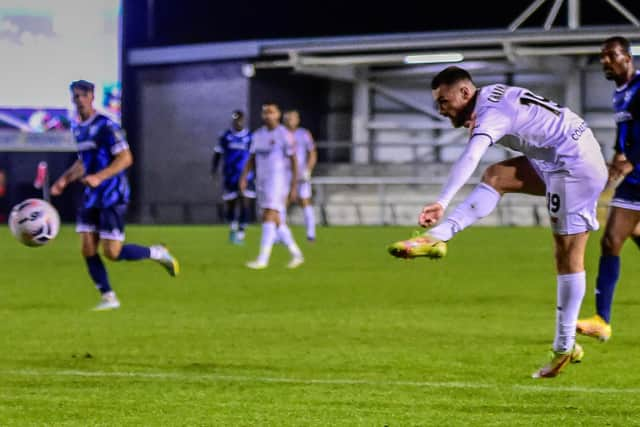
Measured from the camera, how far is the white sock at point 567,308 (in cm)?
827

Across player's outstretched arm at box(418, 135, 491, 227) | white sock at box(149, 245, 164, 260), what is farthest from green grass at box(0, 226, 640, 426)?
player's outstretched arm at box(418, 135, 491, 227)

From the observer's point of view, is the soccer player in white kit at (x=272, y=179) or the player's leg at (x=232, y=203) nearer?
the soccer player in white kit at (x=272, y=179)

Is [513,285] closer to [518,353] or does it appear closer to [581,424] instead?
[518,353]

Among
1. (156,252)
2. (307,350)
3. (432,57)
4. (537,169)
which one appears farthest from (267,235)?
(432,57)

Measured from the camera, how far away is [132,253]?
13.4m

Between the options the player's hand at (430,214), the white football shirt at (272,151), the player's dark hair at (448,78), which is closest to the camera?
the player's hand at (430,214)

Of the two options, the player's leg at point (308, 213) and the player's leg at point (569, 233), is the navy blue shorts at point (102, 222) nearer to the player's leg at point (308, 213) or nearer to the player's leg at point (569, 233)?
the player's leg at point (569, 233)

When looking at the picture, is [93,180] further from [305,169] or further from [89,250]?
[305,169]

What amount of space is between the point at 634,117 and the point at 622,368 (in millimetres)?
2192

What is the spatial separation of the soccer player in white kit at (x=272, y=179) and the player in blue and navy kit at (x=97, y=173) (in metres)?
5.84

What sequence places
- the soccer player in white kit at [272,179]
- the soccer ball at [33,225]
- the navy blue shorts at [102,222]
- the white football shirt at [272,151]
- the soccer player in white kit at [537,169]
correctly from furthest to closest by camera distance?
the white football shirt at [272,151] → the soccer player in white kit at [272,179] → the navy blue shorts at [102,222] → the soccer ball at [33,225] → the soccer player in white kit at [537,169]

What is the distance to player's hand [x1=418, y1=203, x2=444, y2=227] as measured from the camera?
23.5 feet

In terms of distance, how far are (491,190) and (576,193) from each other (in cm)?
50

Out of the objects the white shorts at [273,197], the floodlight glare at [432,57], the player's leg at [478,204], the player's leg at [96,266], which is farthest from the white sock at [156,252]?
the floodlight glare at [432,57]
